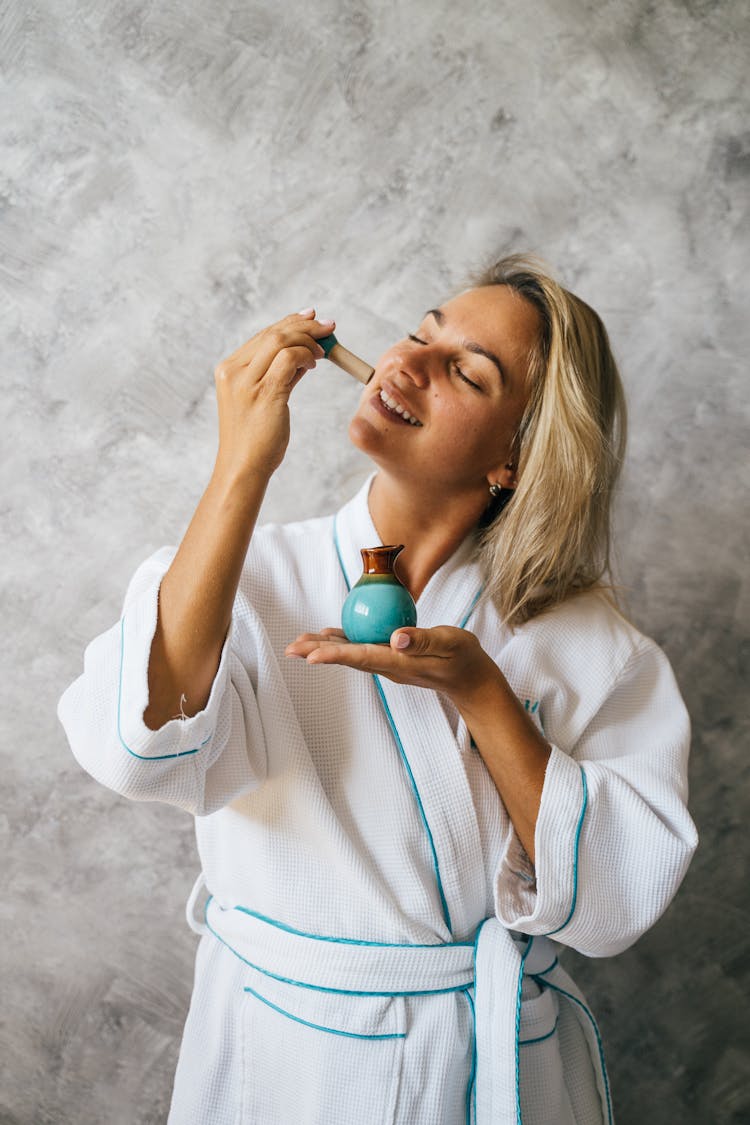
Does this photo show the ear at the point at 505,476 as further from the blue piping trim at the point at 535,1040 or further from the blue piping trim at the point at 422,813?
the blue piping trim at the point at 535,1040

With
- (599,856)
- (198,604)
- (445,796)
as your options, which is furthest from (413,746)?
(198,604)

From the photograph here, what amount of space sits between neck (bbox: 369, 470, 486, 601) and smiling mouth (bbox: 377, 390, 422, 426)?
120 millimetres

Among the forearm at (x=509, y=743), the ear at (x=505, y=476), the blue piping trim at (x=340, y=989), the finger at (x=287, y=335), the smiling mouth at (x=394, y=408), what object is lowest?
the blue piping trim at (x=340, y=989)

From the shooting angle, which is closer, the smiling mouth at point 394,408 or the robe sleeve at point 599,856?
the robe sleeve at point 599,856

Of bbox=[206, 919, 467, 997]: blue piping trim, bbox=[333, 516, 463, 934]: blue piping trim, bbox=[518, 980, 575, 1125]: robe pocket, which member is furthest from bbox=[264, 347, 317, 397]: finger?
bbox=[518, 980, 575, 1125]: robe pocket

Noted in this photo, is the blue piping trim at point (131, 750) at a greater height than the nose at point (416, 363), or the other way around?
the nose at point (416, 363)

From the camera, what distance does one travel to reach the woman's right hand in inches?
44.5

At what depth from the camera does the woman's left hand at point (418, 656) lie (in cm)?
106

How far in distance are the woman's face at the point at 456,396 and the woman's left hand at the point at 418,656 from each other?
1.08 ft

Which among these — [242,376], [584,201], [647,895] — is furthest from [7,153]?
[647,895]

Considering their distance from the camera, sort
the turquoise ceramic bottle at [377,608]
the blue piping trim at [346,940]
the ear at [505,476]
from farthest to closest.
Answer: the ear at [505,476] < the blue piping trim at [346,940] < the turquoise ceramic bottle at [377,608]

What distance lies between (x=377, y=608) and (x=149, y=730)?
324mm

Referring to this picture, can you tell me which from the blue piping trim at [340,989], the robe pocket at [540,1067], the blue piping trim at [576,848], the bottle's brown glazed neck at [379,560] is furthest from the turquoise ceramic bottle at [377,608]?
the robe pocket at [540,1067]

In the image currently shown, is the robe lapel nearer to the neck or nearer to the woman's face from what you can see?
the neck
